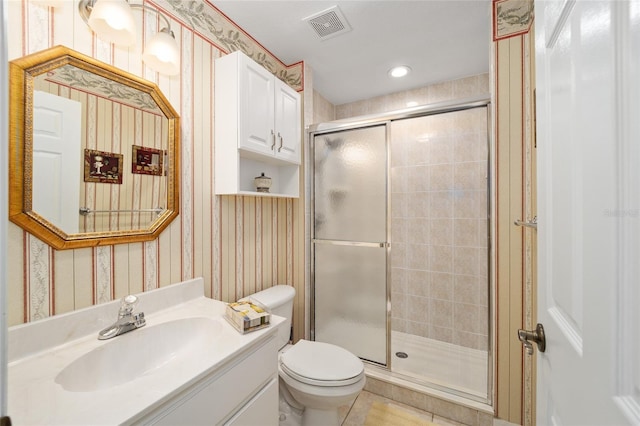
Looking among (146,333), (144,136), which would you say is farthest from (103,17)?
(146,333)

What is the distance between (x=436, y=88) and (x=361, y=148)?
108 centimetres

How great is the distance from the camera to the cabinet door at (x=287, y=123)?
5.80ft

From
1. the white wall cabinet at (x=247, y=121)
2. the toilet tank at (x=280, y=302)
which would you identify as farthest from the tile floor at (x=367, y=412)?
the white wall cabinet at (x=247, y=121)

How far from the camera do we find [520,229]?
4.82 feet

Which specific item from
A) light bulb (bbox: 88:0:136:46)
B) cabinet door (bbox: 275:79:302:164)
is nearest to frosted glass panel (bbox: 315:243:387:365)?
cabinet door (bbox: 275:79:302:164)

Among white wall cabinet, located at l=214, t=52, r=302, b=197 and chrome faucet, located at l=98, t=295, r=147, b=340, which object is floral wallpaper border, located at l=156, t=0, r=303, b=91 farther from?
chrome faucet, located at l=98, t=295, r=147, b=340

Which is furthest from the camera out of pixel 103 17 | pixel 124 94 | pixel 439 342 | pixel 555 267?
pixel 439 342

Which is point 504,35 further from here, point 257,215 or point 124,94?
point 124,94

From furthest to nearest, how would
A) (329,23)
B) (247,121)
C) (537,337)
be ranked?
(329,23)
(247,121)
(537,337)

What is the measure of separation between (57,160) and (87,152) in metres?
0.10

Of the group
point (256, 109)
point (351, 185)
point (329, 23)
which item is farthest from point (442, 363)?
point (329, 23)

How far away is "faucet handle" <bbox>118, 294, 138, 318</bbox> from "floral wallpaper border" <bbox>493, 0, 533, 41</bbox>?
2224mm

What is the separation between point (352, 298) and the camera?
6.76ft

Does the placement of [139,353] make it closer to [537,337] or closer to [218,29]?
[537,337]
